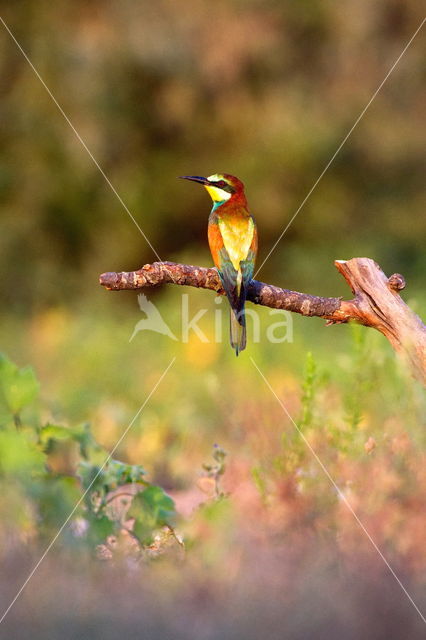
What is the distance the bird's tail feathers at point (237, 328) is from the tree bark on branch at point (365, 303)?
0.10 m

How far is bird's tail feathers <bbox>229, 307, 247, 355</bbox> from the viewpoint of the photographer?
221cm

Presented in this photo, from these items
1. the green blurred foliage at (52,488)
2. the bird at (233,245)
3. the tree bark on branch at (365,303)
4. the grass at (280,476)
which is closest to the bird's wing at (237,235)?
the bird at (233,245)

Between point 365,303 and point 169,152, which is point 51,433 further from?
point 169,152

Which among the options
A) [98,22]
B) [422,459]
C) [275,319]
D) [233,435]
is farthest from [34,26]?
[422,459]

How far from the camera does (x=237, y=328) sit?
88.0 inches

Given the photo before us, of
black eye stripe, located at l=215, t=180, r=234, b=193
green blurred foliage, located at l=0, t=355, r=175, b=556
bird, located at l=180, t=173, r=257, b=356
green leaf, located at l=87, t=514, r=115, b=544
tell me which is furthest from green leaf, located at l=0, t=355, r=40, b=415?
black eye stripe, located at l=215, t=180, r=234, b=193

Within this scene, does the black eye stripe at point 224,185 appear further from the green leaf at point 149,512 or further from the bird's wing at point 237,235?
the green leaf at point 149,512

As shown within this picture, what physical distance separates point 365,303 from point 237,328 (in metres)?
0.37

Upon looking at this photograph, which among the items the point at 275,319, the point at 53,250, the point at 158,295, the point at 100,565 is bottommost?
the point at 100,565

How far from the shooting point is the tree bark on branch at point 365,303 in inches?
75.9

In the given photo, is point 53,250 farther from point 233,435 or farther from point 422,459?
point 422,459

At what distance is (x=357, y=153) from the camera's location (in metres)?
7.35

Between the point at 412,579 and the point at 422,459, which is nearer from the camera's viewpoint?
the point at 412,579

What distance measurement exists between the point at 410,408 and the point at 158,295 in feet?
16.4
